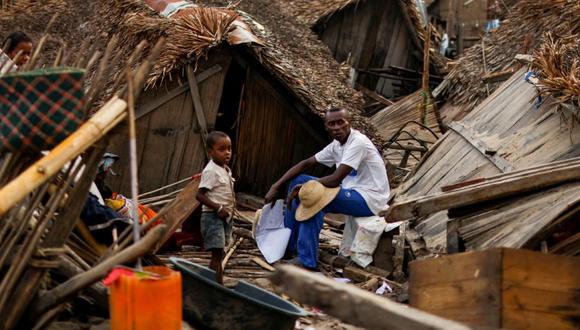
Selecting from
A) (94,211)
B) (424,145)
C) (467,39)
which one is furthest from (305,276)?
(467,39)

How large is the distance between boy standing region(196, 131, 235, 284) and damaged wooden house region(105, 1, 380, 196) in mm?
3219

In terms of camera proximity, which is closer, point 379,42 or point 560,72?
point 560,72

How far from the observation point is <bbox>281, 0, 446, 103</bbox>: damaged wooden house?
19797 mm

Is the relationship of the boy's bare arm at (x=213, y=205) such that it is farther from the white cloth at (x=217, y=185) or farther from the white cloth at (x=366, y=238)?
the white cloth at (x=366, y=238)

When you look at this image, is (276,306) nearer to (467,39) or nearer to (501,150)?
(501,150)

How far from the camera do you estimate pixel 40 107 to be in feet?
15.1

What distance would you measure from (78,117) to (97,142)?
168mm

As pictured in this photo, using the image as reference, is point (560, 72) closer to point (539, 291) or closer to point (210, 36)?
point (539, 291)

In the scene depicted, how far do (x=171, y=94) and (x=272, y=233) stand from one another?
285 centimetres

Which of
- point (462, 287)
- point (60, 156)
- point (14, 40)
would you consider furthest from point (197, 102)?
point (60, 156)

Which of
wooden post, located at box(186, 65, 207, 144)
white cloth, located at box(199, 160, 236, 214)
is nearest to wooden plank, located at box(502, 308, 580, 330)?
white cloth, located at box(199, 160, 236, 214)

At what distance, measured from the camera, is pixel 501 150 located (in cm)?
830

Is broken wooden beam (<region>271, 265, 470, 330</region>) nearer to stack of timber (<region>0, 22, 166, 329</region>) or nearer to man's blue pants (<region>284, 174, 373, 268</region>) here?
stack of timber (<region>0, 22, 166, 329</region>)

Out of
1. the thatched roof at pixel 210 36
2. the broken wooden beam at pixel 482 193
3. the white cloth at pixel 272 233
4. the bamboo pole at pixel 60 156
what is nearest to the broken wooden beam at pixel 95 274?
the bamboo pole at pixel 60 156
